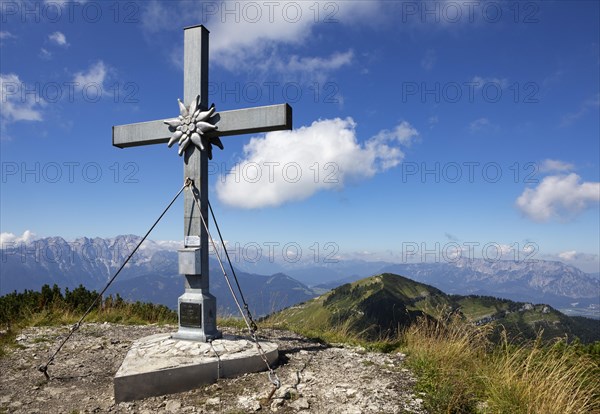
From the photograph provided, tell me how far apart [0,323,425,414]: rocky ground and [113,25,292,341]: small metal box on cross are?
1.50m

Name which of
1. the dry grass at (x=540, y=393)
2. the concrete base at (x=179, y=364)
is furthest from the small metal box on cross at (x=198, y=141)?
the dry grass at (x=540, y=393)

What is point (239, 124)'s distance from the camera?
281 inches

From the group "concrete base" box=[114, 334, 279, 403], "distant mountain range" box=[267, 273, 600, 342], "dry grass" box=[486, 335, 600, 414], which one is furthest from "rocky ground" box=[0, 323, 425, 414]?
"distant mountain range" box=[267, 273, 600, 342]

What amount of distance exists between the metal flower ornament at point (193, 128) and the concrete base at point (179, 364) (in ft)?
12.2

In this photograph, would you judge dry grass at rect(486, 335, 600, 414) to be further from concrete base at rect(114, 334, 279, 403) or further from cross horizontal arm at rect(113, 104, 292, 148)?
cross horizontal arm at rect(113, 104, 292, 148)

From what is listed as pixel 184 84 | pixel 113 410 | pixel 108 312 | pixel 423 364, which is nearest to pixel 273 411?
pixel 113 410

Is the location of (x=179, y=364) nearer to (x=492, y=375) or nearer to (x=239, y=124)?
(x=239, y=124)

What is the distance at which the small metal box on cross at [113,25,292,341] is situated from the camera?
22.7ft

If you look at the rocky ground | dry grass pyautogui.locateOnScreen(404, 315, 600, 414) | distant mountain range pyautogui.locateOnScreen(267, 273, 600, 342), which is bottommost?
distant mountain range pyautogui.locateOnScreen(267, 273, 600, 342)

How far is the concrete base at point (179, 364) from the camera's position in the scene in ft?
17.9

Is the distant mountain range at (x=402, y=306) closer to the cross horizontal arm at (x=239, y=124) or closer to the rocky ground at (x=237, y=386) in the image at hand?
the rocky ground at (x=237, y=386)

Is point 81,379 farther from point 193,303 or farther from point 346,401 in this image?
point 346,401

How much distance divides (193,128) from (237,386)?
4.82 metres

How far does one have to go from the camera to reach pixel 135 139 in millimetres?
8164
